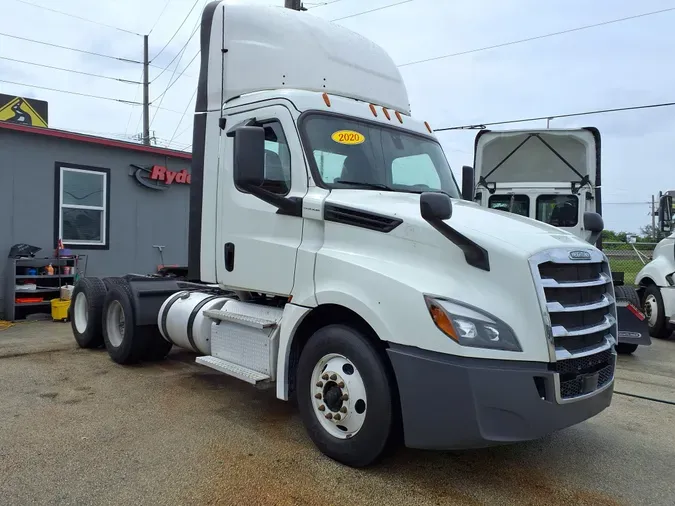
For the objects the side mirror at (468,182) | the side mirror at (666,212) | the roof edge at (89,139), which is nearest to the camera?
the side mirror at (468,182)

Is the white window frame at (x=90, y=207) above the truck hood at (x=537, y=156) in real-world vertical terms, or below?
below

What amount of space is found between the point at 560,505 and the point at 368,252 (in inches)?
75.8

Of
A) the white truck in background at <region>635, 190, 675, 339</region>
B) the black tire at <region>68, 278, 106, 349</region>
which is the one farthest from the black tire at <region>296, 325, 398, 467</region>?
the white truck in background at <region>635, 190, 675, 339</region>

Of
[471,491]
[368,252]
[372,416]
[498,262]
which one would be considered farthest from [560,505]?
[368,252]

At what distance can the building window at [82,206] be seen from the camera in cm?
1075

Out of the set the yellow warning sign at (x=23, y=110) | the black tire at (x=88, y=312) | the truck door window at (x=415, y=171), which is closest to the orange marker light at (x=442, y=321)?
the truck door window at (x=415, y=171)

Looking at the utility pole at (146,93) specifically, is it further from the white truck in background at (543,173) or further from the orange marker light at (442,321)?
the orange marker light at (442,321)

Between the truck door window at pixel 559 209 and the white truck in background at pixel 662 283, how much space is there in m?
1.48

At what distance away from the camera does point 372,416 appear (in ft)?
11.6

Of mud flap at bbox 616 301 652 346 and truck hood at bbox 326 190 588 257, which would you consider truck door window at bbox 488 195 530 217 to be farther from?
truck hood at bbox 326 190 588 257

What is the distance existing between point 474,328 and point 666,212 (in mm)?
8300

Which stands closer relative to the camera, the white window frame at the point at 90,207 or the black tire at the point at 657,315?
the black tire at the point at 657,315

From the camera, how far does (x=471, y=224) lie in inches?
142

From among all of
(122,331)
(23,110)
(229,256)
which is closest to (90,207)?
(122,331)
